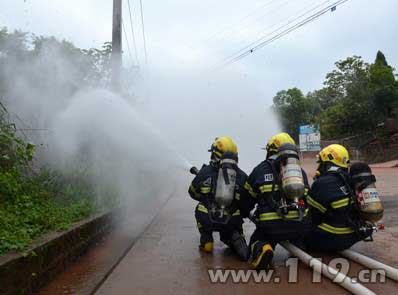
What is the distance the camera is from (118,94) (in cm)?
987

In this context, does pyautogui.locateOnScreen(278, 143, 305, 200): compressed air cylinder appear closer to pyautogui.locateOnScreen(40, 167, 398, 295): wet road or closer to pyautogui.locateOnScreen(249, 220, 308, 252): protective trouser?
pyautogui.locateOnScreen(249, 220, 308, 252): protective trouser

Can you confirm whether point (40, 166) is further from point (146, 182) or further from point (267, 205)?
point (267, 205)

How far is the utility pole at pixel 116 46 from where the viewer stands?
32.7 ft

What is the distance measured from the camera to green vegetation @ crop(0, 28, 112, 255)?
15.6 ft

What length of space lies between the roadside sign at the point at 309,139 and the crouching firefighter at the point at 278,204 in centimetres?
3319

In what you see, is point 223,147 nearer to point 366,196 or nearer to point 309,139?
point 366,196

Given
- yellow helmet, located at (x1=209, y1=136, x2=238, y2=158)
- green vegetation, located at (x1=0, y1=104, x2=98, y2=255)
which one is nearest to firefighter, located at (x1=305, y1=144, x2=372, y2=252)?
yellow helmet, located at (x1=209, y1=136, x2=238, y2=158)

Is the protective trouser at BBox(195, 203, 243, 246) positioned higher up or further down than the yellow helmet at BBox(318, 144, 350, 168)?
further down

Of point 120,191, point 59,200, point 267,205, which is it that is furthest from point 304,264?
point 120,191

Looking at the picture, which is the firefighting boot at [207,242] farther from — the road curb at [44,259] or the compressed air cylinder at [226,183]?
the road curb at [44,259]

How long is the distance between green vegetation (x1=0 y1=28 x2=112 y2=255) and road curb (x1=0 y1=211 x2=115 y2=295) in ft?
0.51

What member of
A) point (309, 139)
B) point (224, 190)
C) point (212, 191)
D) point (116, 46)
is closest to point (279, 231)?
point (224, 190)

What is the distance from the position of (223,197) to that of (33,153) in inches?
167

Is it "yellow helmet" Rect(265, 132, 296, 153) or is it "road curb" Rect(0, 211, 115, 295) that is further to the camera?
"yellow helmet" Rect(265, 132, 296, 153)
